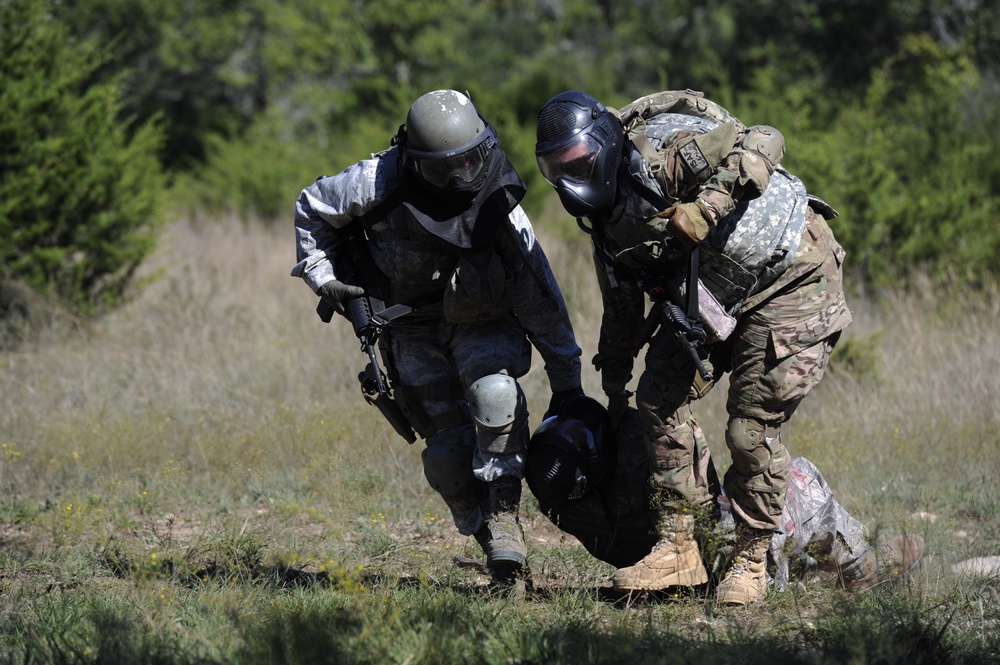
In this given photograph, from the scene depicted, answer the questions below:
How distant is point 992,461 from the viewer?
18.0ft

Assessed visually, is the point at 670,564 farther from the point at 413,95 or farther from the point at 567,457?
the point at 413,95

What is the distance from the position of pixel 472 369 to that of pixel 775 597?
4.65 ft

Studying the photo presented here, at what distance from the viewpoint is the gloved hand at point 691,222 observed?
10.7 ft

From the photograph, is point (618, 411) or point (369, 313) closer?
point (369, 313)

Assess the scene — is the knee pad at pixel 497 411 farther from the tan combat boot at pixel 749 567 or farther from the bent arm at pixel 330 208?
the tan combat boot at pixel 749 567

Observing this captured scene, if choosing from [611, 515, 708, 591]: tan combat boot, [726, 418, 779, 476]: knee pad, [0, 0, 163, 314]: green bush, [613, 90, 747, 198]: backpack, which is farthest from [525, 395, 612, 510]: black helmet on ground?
[0, 0, 163, 314]: green bush

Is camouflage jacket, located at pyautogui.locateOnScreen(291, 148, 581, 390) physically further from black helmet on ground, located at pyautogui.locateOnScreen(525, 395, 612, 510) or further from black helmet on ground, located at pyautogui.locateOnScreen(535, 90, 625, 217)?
black helmet on ground, located at pyautogui.locateOnScreen(535, 90, 625, 217)

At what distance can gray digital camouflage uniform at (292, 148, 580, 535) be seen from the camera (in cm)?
388

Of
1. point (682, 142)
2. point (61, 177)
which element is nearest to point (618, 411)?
point (682, 142)

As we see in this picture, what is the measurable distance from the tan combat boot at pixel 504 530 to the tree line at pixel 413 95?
5.49 metres

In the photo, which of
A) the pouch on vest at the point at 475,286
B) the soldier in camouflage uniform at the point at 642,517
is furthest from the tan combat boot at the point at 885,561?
the pouch on vest at the point at 475,286

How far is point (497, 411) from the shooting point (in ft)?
12.6

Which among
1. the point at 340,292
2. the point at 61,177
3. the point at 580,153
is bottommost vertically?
the point at 340,292

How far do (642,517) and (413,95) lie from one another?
37.8 ft
